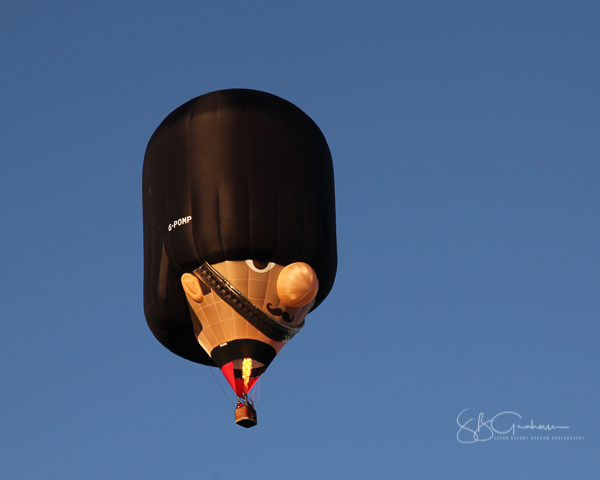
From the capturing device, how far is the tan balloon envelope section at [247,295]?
87.7ft

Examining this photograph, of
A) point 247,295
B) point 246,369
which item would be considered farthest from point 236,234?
point 246,369

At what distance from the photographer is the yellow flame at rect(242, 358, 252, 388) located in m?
27.0

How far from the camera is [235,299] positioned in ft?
87.7

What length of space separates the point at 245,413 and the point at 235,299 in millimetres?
2255

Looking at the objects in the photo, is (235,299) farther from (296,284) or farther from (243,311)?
(296,284)

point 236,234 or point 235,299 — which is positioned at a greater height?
point 236,234

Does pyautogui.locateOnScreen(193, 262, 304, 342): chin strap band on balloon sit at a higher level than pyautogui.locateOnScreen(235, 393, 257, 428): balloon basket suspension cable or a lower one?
higher

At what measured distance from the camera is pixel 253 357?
26969 mm

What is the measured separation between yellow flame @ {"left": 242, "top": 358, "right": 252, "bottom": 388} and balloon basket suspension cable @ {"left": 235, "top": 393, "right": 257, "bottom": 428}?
0.31m

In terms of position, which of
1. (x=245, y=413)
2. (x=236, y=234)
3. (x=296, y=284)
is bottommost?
(x=245, y=413)

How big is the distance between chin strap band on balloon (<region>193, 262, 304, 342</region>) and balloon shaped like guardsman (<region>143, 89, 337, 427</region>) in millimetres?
20

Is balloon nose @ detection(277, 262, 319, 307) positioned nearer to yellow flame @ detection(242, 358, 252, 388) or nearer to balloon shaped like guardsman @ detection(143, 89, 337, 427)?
balloon shaped like guardsman @ detection(143, 89, 337, 427)

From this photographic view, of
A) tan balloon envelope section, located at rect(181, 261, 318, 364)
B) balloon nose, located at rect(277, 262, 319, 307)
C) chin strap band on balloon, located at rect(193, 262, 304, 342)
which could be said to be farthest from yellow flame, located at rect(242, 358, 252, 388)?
balloon nose, located at rect(277, 262, 319, 307)

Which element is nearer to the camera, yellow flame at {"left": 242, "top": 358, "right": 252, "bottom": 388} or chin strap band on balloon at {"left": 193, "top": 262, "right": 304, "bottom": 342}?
chin strap band on balloon at {"left": 193, "top": 262, "right": 304, "bottom": 342}
